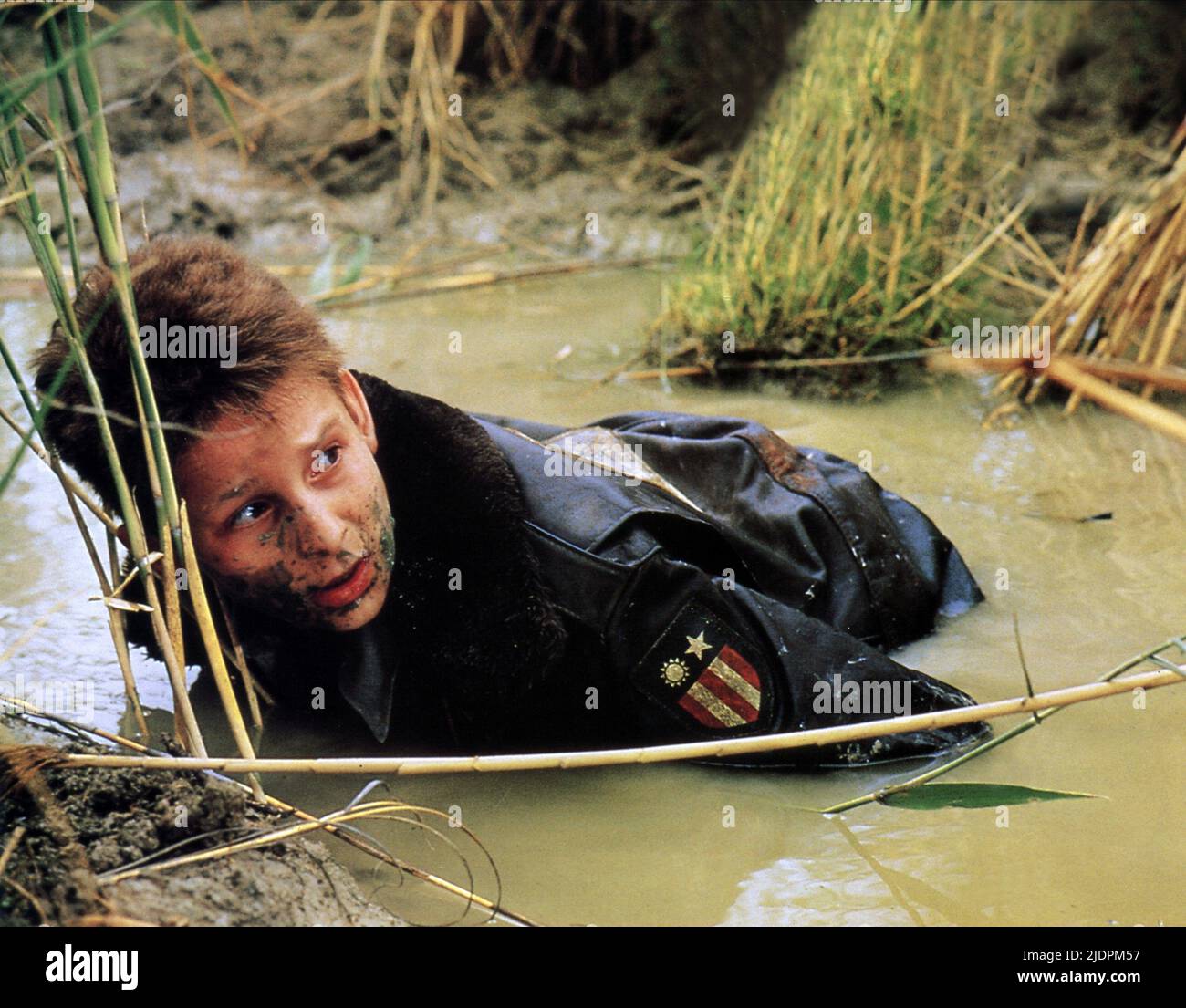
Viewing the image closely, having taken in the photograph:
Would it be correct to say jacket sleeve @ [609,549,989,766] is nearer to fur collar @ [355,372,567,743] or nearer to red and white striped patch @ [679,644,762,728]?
red and white striped patch @ [679,644,762,728]

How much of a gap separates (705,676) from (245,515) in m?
0.79

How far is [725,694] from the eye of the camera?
2303 mm

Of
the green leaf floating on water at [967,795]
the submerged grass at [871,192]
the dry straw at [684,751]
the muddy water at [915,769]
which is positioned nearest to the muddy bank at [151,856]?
the dry straw at [684,751]

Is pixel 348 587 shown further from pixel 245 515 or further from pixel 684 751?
pixel 684 751

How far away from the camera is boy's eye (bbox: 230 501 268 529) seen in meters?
2.07

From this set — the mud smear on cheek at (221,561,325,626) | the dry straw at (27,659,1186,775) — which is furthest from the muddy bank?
the mud smear on cheek at (221,561,325,626)

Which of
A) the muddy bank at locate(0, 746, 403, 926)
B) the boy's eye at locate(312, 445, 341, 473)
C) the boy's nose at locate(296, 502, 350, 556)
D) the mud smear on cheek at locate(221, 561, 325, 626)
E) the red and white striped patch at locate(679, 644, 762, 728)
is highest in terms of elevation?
the boy's eye at locate(312, 445, 341, 473)

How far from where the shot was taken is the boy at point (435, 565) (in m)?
2.06

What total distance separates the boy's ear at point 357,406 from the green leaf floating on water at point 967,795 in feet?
3.35

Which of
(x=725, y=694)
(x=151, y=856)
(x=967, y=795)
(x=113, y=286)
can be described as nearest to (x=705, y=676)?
(x=725, y=694)

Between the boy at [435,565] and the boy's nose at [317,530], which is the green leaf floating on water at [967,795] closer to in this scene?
the boy at [435,565]

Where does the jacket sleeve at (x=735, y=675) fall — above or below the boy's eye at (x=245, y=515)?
below

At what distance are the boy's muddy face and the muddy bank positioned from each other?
36cm
